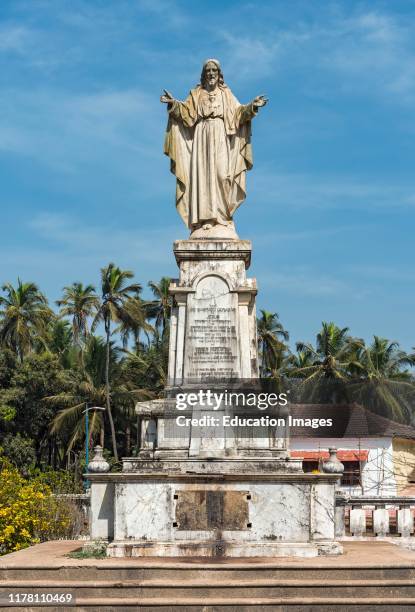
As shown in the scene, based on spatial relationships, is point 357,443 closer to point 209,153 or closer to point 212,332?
point 212,332

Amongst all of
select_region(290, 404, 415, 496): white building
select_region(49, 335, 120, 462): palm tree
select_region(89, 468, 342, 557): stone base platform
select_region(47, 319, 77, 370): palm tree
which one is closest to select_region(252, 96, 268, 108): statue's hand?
select_region(89, 468, 342, 557): stone base platform

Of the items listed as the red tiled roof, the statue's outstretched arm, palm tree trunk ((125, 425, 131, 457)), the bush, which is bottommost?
the bush

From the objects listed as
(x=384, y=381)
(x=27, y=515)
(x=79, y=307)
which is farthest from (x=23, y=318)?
(x=27, y=515)

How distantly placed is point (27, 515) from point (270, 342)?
3120 centimetres

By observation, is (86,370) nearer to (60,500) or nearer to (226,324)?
(60,500)

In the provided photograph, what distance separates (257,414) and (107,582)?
3.83m

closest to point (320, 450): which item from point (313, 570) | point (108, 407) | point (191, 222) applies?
point (108, 407)

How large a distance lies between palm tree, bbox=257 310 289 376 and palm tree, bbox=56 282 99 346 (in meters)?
9.35

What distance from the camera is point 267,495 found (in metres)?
11.5

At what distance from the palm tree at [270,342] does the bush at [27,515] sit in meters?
26.9

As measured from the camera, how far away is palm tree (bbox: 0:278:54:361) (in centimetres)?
4400

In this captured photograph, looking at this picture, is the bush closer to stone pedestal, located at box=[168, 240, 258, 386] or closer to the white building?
stone pedestal, located at box=[168, 240, 258, 386]

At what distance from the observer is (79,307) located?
4591 centimetres

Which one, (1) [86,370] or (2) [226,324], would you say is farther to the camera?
(1) [86,370]
